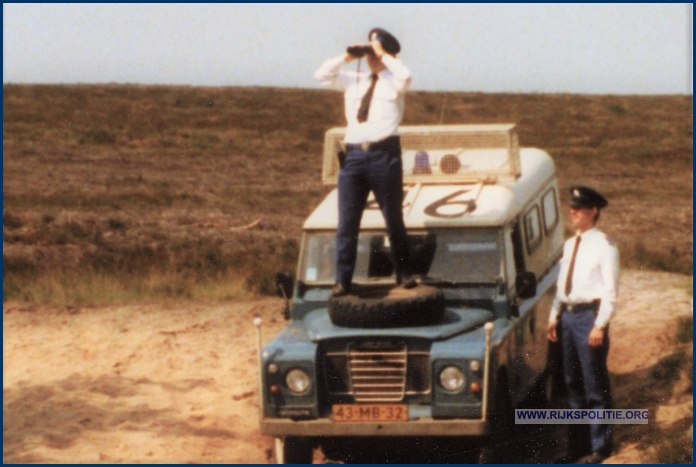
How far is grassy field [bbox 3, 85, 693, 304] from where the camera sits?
61.2ft

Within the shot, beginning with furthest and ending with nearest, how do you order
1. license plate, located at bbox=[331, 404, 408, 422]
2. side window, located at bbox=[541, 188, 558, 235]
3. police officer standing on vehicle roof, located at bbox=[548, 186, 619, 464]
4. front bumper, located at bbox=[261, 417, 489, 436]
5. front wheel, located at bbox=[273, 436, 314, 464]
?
1. side window, located at bbox=[541, 188, 558, 235]
2. front wheel, located at bbox=[273, 436, 314, 464]
3. police officer standing on vehicle roof, located at bbox=[548, 186, 619, 464]
4. license plate, located at bbox=[331, 404, 408, 422]
5. front bumper, located at bbox=[261, 417, 489, 436]

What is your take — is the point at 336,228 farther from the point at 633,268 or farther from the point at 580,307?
the point at 633,268

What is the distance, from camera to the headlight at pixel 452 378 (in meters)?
8.13

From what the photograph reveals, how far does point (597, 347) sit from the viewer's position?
8.41 metres

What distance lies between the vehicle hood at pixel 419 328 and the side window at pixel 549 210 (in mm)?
2645

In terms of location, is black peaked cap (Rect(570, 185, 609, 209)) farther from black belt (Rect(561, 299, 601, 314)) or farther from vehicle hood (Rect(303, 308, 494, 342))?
vehicle hood (Rect(303, 308, 494, 342))

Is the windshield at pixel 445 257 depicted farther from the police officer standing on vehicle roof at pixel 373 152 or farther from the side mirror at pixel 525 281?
the police officer standing on vehicle roof at pixel 373 152

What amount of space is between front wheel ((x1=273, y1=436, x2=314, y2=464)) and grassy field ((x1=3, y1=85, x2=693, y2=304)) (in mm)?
6499

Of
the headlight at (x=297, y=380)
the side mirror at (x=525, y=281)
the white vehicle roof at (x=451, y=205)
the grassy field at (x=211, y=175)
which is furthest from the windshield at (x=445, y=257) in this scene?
the grassy field at (x=211, y=175)

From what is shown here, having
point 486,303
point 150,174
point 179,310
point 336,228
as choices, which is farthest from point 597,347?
point 150,174

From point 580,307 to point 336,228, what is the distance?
214 centimetres

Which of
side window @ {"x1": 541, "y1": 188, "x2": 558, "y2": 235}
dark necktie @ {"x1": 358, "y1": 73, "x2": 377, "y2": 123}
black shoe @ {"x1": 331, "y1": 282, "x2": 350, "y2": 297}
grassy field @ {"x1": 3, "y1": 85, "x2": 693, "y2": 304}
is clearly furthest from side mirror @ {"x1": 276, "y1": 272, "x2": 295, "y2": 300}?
grassy field @ {"x1": 3, "y1": 85, "x2": 693, "y2": 304}

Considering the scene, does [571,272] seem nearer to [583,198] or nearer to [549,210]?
[583,198]

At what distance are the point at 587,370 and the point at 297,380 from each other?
6.89 feet
